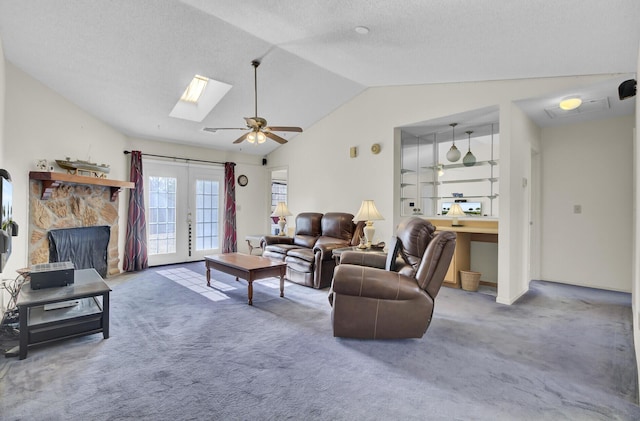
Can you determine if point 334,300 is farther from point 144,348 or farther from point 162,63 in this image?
point 162,63

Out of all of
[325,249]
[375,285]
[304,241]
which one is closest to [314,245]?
[304,241]

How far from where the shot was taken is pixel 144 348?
2.44 meters

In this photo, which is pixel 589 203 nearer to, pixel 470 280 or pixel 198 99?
pixel 470 280

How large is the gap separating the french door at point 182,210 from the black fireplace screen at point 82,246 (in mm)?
858

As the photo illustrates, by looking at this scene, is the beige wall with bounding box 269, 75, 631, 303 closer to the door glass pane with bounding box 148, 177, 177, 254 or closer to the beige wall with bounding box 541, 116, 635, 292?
the beige wall with bounding box 541, 116, 635, 292

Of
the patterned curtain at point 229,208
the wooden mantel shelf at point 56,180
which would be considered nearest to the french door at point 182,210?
the patterned curtain at point 229,208

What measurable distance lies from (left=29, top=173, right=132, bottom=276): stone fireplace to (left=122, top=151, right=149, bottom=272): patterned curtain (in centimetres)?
20

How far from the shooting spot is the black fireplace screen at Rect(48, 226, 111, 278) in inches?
155

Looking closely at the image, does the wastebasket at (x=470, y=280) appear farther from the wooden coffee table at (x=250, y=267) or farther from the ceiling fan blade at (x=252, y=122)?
the ceiling fan blade at (x=252, y=122)

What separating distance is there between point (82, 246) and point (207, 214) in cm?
224

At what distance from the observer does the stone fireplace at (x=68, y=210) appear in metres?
3.61

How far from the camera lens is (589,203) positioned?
430 centimetres

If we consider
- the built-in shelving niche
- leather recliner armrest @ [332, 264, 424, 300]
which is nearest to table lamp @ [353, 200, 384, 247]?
the built-in shelving niche

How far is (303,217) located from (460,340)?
3.35 m
